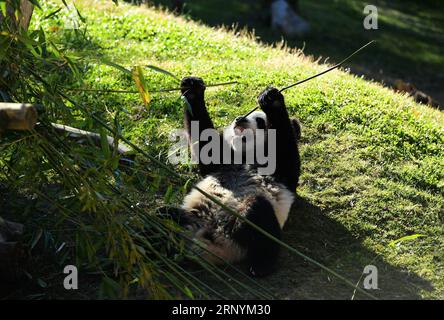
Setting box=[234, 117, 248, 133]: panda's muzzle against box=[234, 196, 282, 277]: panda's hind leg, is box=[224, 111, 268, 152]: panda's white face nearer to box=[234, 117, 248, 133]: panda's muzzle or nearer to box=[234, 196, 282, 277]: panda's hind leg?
box=[234, 117, 248, 133]: panda's muzzle

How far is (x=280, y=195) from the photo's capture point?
570cm

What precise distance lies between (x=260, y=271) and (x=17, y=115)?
227 cm

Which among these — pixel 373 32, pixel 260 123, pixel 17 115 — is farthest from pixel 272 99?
pixel 373 32

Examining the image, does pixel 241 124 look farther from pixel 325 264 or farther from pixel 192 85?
pixel 325 264

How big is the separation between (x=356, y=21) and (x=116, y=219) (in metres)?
18.8

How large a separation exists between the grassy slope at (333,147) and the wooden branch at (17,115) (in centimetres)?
113

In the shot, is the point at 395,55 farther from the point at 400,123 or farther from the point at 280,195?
the point at 280,195

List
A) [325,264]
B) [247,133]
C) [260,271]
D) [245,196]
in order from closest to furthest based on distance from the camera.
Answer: [260,271] → [325,264] → [245,196] → [247,133]

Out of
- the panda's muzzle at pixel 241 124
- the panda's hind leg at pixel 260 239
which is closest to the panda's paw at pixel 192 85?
the panda's muzzle at pixel 241 124

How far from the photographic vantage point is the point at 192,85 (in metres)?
6.05

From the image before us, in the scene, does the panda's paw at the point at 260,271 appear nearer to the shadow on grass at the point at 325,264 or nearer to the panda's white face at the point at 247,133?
the shadow on grass at the point at 325,264

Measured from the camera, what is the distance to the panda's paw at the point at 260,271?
5.06 meters
